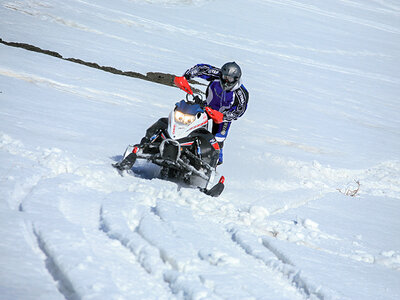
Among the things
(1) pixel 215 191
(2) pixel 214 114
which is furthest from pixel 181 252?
(2) pixel 214 114

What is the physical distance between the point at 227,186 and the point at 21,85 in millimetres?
5082

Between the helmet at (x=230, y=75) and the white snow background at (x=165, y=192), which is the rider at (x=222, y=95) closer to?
the helmet at (x=230, y=75)

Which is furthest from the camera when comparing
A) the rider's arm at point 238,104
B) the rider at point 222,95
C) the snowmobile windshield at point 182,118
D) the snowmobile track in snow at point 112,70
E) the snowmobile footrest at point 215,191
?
the snowmobile track in snow at point 112,70

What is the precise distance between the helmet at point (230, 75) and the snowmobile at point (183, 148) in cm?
63

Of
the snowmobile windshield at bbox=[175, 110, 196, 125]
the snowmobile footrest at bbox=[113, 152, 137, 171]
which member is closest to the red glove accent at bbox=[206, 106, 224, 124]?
the snowmobile windshield at bbox=[175, 110, 196, 125]

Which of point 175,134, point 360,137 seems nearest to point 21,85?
point 175,134

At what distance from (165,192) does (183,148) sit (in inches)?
39.4

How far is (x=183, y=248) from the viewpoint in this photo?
4.07 m

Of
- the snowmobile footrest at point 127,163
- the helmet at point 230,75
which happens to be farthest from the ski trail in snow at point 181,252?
the helmet at point 230,75

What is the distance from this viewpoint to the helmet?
7195 millimetres

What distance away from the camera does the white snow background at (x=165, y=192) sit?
3.55 meters

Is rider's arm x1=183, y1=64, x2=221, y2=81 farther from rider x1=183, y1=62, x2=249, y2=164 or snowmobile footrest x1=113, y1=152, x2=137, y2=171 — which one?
snowmobile footrest x1=113, y1=152, x2=137, y2=171

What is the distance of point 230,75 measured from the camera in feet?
23.7

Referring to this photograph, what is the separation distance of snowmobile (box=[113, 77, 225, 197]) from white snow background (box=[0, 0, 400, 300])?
0.28 metres
